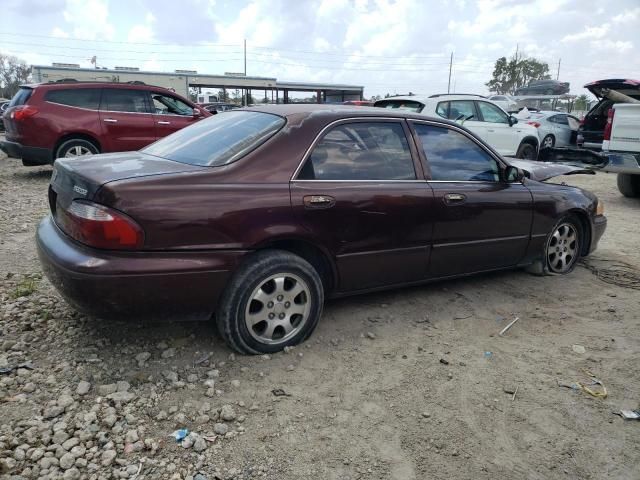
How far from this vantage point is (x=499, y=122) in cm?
1075

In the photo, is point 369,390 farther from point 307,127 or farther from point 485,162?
point 485,162

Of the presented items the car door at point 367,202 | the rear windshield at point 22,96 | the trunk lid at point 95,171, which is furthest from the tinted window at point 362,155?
the rear windshield at point 22,96

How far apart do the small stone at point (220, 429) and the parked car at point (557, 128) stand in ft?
44.8

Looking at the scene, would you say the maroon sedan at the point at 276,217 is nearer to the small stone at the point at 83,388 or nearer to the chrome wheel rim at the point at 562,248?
the small stone at the point at 83,388

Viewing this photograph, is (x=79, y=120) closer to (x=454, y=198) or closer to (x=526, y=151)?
(x=454, y=198)

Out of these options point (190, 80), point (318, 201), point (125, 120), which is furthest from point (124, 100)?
point (190, 80)

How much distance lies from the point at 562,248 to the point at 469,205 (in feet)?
5.10

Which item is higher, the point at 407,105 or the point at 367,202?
the point at 407,105

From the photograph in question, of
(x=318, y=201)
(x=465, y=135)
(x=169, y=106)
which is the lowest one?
(x=318, y=201)

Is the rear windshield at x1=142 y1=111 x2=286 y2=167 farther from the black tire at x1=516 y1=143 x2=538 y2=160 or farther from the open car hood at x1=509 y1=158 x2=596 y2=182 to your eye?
the black tire at x1=516 y1=143 x2=538 y2=160

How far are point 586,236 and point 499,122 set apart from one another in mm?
6367

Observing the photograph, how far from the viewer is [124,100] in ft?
29.6

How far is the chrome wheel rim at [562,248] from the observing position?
4.77m

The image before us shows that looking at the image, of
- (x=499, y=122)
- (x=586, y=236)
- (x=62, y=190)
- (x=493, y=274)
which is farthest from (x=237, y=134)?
(x=499, y=122)
